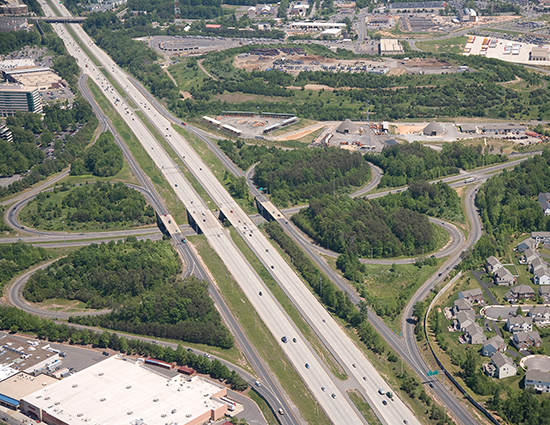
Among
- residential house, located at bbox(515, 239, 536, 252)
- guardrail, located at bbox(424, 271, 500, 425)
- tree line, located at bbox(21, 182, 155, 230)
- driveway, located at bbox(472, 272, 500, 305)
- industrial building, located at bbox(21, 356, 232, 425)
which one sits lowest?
guardrail, located at bbox(424, 271, 500, 425)

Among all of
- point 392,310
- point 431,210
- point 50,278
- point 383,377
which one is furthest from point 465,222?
point 50,278

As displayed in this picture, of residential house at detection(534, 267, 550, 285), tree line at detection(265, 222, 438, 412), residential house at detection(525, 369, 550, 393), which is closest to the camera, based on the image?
residential house at detection(525, 369, 550, 393)

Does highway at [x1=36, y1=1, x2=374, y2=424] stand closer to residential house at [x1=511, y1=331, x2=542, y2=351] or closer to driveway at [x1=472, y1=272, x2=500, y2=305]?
driveway at [x1=472, y1=272, x2=500, y2=305]

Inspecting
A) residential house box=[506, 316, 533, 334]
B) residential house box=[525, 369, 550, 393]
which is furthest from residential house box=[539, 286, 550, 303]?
residential house box=[525, 369, 550, 393]

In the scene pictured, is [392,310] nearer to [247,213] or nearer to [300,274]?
[300,274]

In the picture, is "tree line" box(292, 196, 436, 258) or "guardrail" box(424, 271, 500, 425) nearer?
"guardrail" box(424, 271, 500, 425)

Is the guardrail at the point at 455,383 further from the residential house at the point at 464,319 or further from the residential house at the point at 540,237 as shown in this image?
the residential house at the point at 540,237

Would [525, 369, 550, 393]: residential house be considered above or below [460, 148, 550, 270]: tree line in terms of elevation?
below
